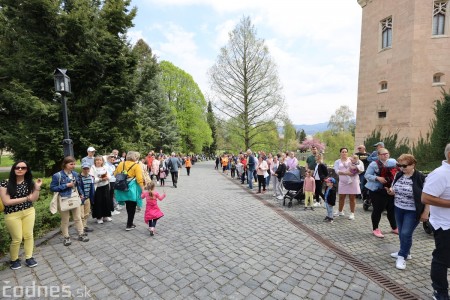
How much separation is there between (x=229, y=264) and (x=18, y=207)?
3.89 m

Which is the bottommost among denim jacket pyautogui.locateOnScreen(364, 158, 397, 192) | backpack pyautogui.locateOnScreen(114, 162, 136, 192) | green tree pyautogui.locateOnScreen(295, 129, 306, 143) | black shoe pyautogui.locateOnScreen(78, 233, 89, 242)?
black shoe pyautogui.locateOnScreen(78, 233, 89, 242)

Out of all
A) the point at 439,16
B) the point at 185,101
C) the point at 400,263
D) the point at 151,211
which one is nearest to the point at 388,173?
the point at 400,263

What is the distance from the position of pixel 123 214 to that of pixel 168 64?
102 ft

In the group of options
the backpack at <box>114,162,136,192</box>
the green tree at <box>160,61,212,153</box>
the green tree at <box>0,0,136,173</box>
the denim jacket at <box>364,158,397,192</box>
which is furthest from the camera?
the green tree at <box>160,61,212,153</box>

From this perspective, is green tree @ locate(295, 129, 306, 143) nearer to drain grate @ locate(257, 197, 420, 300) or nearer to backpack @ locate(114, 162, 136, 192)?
drain grate @ locate(257, 197, 420, 300)

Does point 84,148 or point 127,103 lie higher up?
point 127,103

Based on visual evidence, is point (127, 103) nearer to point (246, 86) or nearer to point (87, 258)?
point (87, 258)

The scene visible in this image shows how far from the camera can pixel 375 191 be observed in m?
5.34

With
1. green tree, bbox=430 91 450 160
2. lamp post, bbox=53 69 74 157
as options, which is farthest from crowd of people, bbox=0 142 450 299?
green tree, bbox=430 91 450 160

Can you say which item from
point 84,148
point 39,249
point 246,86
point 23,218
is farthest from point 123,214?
point 246,86

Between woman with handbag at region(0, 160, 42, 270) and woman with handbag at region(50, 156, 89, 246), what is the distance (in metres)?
0.67

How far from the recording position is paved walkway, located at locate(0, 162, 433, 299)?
3.40 meters

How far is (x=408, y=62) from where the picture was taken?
14055 mm

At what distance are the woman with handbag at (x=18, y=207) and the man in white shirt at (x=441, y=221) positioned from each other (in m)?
6.33
